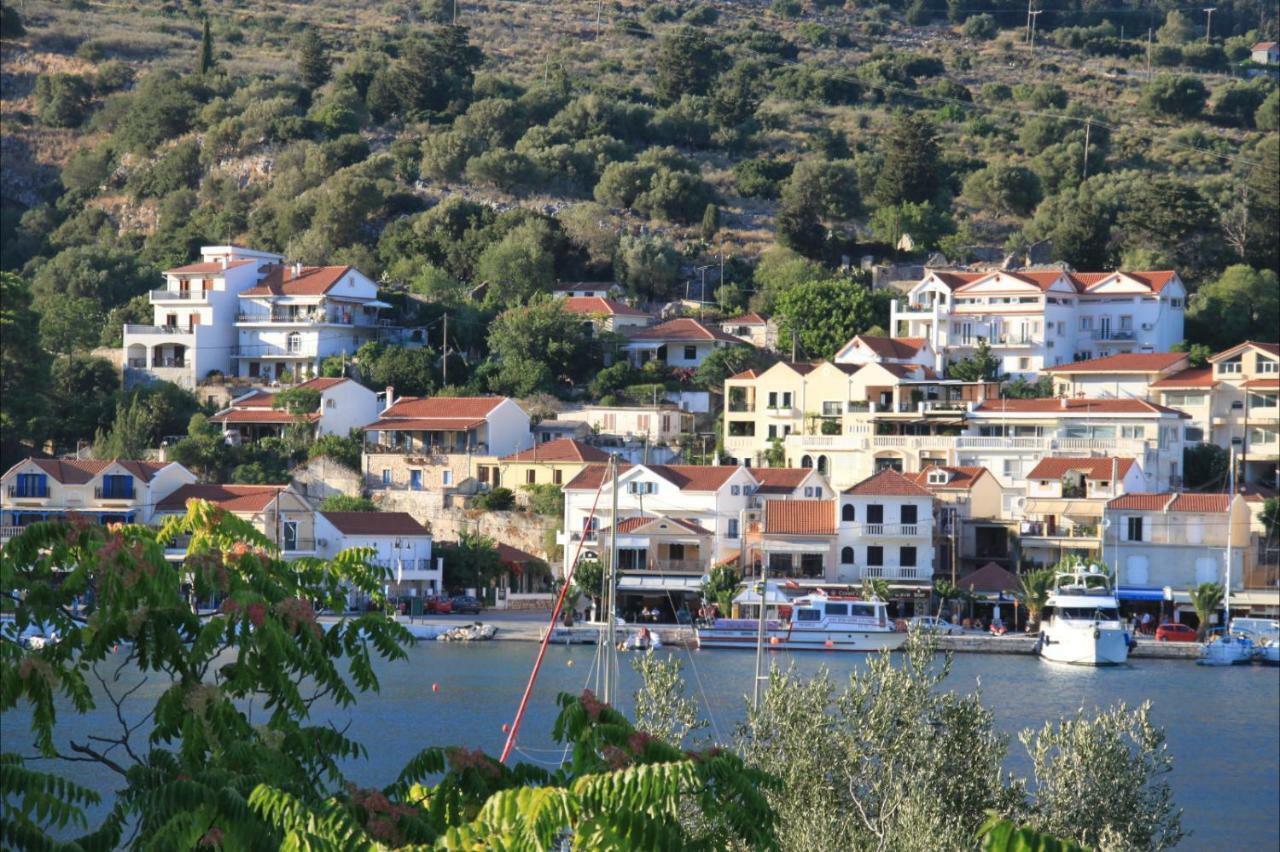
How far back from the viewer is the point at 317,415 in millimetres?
69562

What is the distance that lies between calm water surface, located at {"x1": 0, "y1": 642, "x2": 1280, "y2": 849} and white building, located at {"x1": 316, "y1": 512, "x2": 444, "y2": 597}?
6534mm

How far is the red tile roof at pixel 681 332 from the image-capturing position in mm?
75750

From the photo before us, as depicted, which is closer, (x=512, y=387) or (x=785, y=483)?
(x=785, y=483)

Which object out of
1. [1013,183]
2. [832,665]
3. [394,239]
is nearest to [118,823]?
[832,665]

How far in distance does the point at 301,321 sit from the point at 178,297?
4.75 meters

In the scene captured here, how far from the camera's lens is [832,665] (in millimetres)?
51281

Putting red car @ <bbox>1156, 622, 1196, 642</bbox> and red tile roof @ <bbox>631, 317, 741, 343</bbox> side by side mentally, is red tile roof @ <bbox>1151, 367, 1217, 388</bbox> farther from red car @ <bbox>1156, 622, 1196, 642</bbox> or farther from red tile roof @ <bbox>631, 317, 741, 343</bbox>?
red tile roof @ <bbox>631, 317, 741, 343</bbox>

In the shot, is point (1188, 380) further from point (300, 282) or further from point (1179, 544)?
point (300, 282)

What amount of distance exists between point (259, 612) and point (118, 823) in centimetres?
117

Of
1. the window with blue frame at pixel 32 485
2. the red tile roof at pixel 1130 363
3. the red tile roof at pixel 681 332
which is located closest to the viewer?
the window with blue frame at pixel 32 485

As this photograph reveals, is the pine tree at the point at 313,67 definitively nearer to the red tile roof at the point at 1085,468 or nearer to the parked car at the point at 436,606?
the parked car at the point at 436,606

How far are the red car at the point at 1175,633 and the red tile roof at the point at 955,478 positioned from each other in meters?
7.69

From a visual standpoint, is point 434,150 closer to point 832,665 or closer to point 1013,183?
point 1013,183

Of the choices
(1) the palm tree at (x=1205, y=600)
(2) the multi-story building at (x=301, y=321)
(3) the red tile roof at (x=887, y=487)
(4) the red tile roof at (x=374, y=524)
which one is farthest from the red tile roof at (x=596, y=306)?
(1) the palm tree at (x=1205, y=600)
